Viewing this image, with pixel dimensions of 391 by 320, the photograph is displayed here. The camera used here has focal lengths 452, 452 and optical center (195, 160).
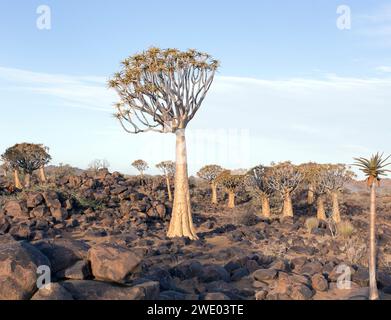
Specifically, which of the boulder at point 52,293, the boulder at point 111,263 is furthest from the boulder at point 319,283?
the boulder at point 52,293

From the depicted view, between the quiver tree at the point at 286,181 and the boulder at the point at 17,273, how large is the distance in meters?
17.1

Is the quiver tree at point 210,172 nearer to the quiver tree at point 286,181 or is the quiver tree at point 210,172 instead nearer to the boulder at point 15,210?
the quiver tree at point 286,181

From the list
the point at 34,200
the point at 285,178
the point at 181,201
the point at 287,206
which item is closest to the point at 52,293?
the point at 181,201

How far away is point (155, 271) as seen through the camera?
814 cm

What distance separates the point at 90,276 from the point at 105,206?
13243 mm

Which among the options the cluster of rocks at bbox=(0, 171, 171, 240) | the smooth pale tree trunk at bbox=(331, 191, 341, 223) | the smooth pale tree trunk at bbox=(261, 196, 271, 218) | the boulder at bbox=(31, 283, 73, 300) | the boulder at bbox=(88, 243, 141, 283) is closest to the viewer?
the boulder at bbox=(31, 283, 73, 300)

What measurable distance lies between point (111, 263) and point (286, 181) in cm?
1676

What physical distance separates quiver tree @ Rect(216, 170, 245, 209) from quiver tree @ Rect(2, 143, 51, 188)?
412 inches

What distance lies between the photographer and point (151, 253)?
10812 millimetres

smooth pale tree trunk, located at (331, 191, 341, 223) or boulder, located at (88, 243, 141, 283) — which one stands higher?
boulder, located at (88, 243, 141, 283)

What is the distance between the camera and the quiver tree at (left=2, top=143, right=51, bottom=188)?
25.6 m

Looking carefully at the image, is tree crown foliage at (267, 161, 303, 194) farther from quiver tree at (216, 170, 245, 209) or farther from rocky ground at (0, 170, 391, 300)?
quiver tree at (216, 170, 245, 209)

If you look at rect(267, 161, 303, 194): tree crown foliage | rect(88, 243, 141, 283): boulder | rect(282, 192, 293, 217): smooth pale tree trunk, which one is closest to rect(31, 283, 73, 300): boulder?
rect(88, 243, 141, 283): boulder
